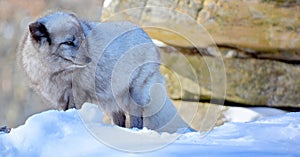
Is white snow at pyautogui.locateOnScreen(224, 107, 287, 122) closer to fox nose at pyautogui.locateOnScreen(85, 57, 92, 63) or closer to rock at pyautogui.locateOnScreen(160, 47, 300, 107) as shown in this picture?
rock at pyautogui.locateOnScreen(160, 47, 300, 107)

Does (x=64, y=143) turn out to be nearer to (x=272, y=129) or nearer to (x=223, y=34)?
(x=272, y=129)

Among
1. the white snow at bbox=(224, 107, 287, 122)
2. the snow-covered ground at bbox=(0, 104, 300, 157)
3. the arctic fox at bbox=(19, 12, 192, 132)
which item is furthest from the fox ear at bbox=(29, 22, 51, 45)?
the white snow at bbox=(224, 107, 287, 122)

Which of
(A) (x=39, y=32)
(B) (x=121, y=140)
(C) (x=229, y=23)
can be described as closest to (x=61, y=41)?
(A) (x=39, y=32)

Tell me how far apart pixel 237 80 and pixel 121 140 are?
380 centimetres

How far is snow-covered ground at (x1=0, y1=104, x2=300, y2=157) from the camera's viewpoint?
64.2 inches

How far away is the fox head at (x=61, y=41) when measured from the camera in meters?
2.93

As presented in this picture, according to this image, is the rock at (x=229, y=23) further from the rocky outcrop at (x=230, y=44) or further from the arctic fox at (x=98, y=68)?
the arctic fox at (x=98, y=68)

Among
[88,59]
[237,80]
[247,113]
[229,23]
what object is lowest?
[247,113]

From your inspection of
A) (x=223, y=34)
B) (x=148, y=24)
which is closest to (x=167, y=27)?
(x=148, y=24)

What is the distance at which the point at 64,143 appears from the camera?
1682 millimetres

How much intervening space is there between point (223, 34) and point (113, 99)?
2406 mm

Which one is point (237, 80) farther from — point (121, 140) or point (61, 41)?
point (121, 140)

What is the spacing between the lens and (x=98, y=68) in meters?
3.12

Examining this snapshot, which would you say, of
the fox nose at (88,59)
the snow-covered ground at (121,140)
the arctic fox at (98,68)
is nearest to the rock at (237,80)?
the arctic fox at (98,68)
